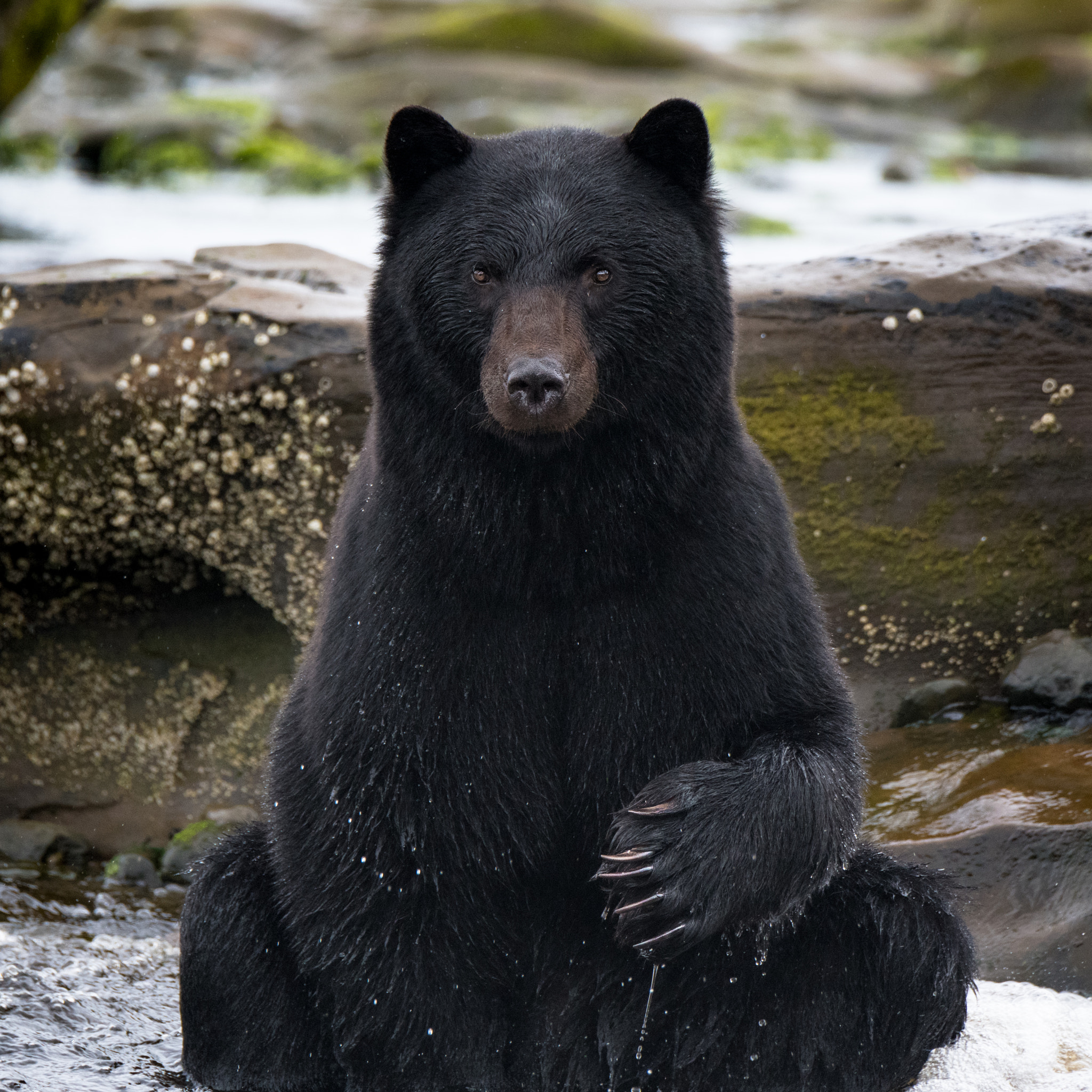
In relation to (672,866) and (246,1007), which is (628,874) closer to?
(672,866)

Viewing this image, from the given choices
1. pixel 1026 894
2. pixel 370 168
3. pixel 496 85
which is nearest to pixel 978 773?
pixel 1026 894

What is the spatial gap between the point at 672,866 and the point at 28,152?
16.5 m

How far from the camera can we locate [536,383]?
9.72 ft

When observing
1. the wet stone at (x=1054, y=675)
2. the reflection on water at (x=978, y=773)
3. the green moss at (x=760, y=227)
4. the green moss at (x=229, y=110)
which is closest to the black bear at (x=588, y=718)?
the reflection on water at (x=978, y=773)

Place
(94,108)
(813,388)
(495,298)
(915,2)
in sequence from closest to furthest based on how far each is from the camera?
(495,298) → (813,388) → (94,108) → (915,2)

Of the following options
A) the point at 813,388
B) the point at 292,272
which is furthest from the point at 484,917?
the point at 292,272

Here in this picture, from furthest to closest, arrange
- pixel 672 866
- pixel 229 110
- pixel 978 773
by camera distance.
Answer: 1. pixel 229 110
2. pixel 978 773
3. pixel 672 866

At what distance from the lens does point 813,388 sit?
5.37 metres

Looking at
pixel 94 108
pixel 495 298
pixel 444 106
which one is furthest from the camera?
pixel 94 108

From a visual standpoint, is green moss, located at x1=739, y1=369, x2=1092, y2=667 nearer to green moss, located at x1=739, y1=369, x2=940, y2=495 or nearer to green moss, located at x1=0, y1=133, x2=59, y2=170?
green moss, located at x1=739, y1=369, x2=940, y2=495

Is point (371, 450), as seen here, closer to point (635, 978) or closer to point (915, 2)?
point (635, 978)

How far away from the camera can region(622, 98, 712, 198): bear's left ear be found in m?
3.34

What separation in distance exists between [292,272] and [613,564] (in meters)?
3.56

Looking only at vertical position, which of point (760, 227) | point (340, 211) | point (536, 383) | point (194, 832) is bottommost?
point (194, 832)
